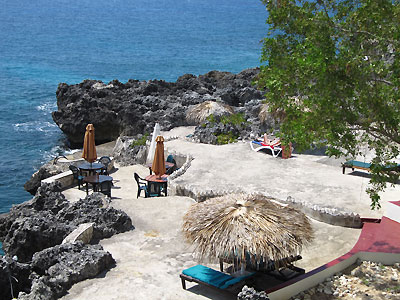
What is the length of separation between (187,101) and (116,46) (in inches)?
3430

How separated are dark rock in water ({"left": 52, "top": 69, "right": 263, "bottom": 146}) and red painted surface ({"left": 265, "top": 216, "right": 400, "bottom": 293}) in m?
17.5

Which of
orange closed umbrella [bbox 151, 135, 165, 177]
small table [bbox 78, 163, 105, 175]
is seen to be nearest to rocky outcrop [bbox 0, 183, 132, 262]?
orange closed umbrella [bbox 151, 135, 165, 177]

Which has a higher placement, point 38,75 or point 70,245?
point 38,75

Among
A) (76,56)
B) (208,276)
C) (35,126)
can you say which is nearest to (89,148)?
(208,276)

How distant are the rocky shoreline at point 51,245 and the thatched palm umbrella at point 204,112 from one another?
11.7m

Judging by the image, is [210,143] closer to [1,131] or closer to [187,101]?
[187,101]

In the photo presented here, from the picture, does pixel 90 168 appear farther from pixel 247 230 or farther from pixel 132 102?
pixel 132 102

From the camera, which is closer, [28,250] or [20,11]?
[28,250]

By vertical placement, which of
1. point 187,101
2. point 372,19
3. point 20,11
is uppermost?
point 20,11

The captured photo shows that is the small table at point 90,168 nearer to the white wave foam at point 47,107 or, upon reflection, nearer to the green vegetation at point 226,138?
the green vegetation at point 226,138

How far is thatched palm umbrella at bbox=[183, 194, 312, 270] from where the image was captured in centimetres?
1163

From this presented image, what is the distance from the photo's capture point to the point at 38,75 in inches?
3051

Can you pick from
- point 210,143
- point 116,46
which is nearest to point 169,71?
point 116,46

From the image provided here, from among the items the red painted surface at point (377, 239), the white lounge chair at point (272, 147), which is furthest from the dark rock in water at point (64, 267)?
the white lounge chair at point (272, 147)
